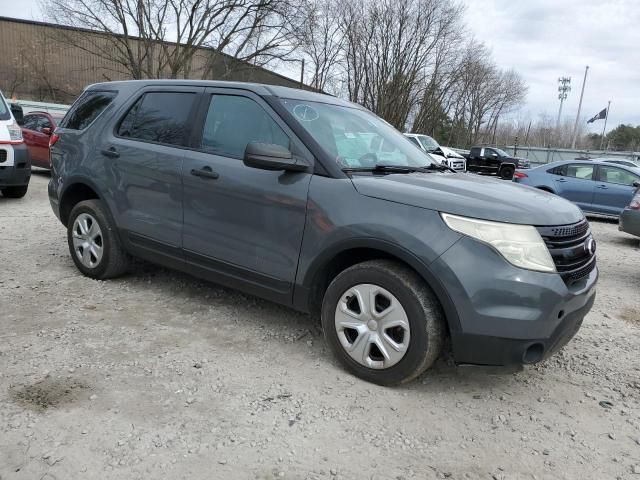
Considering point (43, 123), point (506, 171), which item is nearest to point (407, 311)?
point (43, 123)

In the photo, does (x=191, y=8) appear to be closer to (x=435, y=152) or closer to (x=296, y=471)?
(x=435, y=152)

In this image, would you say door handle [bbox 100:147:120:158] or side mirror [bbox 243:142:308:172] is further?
door handle [bbox 100:147:120:158]

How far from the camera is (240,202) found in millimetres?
3488

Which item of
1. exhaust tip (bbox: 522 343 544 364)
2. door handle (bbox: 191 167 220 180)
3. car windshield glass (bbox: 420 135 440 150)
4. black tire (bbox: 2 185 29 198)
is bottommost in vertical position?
black tire (bbox: 2 185 29 198)

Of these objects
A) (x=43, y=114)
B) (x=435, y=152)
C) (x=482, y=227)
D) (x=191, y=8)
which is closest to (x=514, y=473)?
(x=482, y=227)

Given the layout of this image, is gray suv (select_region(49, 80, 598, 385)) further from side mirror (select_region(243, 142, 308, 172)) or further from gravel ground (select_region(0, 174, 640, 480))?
gravel ground (select_region(0, 174, 640, 480))

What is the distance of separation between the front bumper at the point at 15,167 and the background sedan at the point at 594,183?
10609 mm

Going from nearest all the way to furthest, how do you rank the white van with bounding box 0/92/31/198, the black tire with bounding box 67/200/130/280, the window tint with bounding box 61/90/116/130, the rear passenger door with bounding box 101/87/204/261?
the rear passenger door with bounding box 101/87/204/261, the black tire with bounding box 67/200/130/280, the window tint with bounding box 61/90/116/130, the white van with bounding box 0/92/31/198

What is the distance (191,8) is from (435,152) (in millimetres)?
18109

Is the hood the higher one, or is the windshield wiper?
the windshield wiper

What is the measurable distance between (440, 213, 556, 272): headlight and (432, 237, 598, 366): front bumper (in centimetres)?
4

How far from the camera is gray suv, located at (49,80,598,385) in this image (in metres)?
2.70

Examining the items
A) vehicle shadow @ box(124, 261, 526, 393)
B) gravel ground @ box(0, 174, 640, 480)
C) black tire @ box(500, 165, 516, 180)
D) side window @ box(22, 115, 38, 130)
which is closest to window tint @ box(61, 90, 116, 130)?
vehicle shadow @ box(124, 261, 526, 393)

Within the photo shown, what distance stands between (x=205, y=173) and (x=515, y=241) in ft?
7.11
